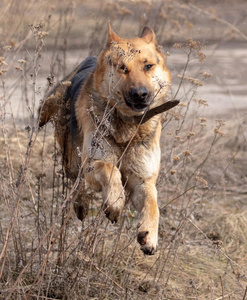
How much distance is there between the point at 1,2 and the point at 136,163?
3.59 m

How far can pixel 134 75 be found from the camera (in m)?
4.79

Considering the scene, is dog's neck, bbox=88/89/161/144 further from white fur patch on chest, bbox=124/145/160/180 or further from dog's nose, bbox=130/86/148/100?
dog's nose, bbox=130/86/148/100

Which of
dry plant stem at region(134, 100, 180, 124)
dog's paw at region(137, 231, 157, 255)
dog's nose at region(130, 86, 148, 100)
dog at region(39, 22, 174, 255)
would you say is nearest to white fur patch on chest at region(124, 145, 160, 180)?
dog at region(39, 22, 174, 255)

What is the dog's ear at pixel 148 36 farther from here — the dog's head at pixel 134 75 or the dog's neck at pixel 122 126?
the dog's neck at pixel 122 126

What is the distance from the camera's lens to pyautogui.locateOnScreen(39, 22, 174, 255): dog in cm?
449

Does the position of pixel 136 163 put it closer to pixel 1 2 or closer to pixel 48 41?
pixel 1 2

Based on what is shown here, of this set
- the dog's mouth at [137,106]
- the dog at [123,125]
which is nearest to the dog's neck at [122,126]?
the dog at [123,125]

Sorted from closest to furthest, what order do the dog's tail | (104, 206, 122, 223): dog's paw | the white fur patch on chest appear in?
(104, 206, 122, 223): dog's paw, the white fur patch on chest, the dog's tail

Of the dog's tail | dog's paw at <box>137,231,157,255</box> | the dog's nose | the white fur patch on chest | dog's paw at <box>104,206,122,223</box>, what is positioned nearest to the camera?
dog's paw at <box>137,231,157,255</box>

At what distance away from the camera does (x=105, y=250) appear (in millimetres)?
5574

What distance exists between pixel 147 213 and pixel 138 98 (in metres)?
0.87

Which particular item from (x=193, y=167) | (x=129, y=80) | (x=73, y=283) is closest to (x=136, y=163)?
(x=129, y=80)

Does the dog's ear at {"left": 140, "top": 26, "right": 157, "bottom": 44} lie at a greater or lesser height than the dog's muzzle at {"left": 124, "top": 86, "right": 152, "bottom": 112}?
greater

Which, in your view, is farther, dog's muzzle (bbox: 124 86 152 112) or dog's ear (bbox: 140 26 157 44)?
dog's ear (bbox: 140 26 157 44)
